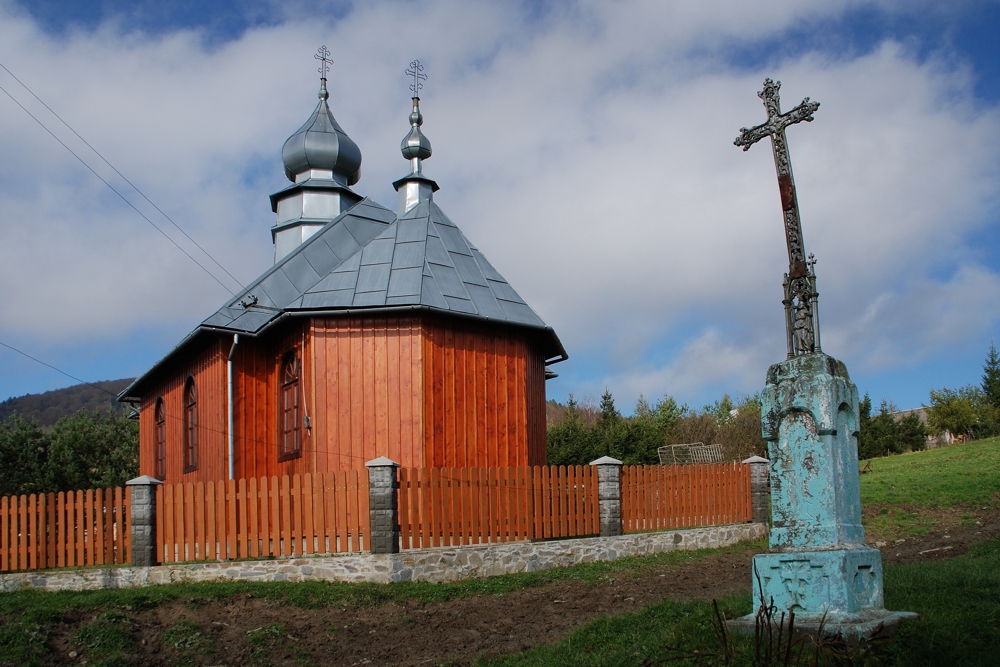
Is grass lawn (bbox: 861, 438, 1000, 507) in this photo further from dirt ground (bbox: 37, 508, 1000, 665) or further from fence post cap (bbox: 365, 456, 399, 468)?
fence post cap (bbox: 365, 456, 399, 468)

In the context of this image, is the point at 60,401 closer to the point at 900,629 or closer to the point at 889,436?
the point at 889,436

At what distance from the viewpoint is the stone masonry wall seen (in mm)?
10898

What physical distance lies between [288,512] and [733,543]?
712 centimetres

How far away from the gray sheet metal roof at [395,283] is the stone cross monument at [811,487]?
24.4 feet

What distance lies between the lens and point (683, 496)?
14.2m

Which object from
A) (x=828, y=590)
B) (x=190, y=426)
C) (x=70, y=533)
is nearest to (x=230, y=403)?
(x=190, y=426)

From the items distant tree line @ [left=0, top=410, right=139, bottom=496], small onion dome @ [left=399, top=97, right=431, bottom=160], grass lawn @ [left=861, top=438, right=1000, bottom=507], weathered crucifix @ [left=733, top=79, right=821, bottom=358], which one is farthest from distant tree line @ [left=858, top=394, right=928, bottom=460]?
weathered crucifix @ [left=733, top=79, right=821, bottom=358]

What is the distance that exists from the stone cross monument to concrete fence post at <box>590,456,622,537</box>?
6.18m

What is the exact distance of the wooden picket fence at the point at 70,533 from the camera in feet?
39.5

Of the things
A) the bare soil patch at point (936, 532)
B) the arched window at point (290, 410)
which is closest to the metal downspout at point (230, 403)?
the arched window at point (290, 410)

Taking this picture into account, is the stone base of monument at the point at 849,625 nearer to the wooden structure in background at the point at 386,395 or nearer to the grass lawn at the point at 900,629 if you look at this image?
the grass lawn at the point at 900,629

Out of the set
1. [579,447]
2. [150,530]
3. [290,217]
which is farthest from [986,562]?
[579,447]

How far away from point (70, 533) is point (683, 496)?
355 inches

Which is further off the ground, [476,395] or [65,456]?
[476,395]
